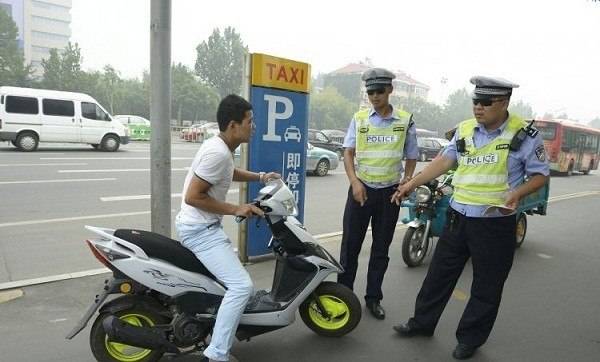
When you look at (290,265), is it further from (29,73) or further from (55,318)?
(29,73)

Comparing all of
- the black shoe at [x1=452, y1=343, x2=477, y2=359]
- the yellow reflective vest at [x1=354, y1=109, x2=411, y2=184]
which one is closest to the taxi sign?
the yellow reflective vest at [x1=354, y1=109, x2=411, y2=184]

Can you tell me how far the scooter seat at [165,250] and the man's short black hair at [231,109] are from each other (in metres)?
0.78

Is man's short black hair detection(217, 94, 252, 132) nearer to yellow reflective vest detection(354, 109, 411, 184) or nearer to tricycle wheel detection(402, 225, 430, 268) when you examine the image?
yellow reflective vest detection(354, 109, 411, 184)

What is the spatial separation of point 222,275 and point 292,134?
2.60m

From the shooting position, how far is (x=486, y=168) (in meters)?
3.04

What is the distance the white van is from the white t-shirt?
1597 centimetres

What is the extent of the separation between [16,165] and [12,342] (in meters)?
10.9

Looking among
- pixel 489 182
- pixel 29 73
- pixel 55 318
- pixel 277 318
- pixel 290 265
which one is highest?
pixel 29 73

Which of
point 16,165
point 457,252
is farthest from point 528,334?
point 16,165

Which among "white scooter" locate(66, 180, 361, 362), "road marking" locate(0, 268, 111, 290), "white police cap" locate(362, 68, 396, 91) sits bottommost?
"road marking" locate(0, 268, 111, 290)

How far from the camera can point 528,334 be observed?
3.66 m

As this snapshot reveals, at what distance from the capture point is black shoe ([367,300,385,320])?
Answer: 3844mm

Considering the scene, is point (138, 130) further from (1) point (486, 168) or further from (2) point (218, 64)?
(2) point (218, 64)

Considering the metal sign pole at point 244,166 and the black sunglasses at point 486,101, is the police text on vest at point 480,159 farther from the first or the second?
the metal sign pole at point 244,166
